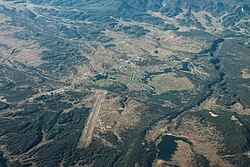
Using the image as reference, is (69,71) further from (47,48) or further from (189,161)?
(189,161)

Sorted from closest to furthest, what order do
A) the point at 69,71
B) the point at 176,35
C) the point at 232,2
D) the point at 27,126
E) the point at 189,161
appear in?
the point at 189,161, the point at 27,126, the point at 69,71, the point at 176,35, the point at 232,2

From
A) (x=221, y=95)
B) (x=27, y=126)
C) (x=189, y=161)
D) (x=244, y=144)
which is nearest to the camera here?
(x=189, y=161)

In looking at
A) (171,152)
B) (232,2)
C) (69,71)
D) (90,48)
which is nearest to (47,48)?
(90,48)

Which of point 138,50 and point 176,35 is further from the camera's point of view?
point 176,35

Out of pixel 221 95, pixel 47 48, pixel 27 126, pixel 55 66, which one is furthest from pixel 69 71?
pixel 221 95

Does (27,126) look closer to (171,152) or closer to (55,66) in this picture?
Answer: (171,152)

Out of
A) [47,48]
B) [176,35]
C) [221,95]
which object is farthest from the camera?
[176,35]

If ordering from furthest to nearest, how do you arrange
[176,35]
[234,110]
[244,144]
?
[176,35] < [234,110] < [244,144]

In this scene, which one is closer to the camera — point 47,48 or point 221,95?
point 221,95
